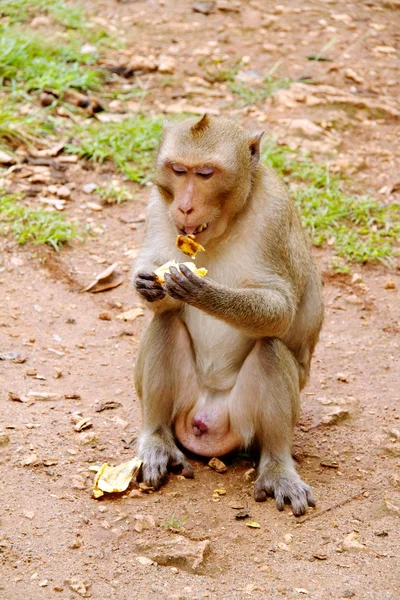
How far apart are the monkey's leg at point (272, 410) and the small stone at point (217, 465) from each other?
0.21 metres

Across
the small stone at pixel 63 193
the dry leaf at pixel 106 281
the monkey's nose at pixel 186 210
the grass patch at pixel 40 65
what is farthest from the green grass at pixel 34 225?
the monkey's nose at pixel 186 210

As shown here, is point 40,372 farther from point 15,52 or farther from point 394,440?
point 15,52

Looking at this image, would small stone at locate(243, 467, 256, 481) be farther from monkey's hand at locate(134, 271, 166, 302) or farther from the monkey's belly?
monkey's hand at locate(134, 271, 166, 302)

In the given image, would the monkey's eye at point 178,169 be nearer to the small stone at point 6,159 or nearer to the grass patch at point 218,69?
the small stone at point 6,159

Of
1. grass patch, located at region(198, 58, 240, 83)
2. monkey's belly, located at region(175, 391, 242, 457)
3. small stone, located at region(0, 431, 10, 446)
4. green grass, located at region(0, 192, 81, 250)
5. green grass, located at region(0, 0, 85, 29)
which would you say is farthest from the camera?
green grass, located at region(0, 0, 85, 29)

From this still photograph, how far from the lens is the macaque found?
14.7ft

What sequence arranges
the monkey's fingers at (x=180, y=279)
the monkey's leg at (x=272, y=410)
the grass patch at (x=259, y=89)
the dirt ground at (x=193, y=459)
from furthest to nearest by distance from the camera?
the grass patch at (x=259, y=89), the monkey's leg at (x=272, y=410), the monkey's fingers at (x=180, y=279), the dirt ground at (x=193, y=459)

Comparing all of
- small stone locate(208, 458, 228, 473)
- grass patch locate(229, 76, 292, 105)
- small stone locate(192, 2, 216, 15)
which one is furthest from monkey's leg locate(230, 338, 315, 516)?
small stone locate(192, 2, 216, 15)

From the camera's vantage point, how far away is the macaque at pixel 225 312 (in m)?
4.49

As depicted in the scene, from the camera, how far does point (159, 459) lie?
4.84 m

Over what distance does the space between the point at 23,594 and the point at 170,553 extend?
0.69m

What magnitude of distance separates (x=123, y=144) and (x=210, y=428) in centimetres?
400

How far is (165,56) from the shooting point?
32.6 feet

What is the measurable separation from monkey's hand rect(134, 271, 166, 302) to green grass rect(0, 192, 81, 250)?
9.00 ft
